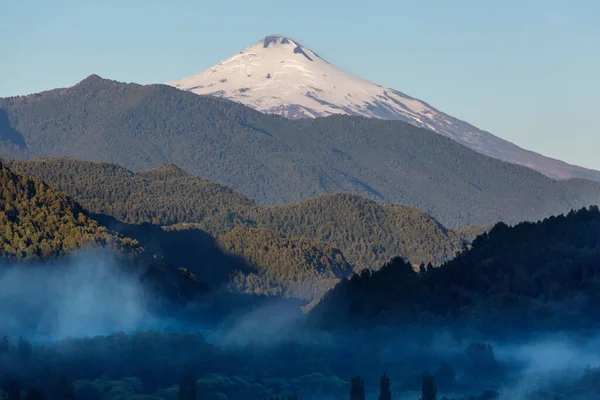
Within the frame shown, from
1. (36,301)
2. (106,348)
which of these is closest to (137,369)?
(106,348)

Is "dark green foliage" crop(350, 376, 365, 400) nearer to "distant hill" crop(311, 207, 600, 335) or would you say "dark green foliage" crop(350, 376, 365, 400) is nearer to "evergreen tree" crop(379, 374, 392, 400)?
"evergreen tree" crop(379, 374, 392, 400)

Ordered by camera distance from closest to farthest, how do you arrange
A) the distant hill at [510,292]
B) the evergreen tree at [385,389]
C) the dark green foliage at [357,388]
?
the evergreen tree at [385,389] → the dark green foliage at [357,388] → the distant hill at [510,292]

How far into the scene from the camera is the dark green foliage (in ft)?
538

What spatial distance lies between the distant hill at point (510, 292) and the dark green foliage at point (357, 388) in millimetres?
14455

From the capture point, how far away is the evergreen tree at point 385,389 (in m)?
162

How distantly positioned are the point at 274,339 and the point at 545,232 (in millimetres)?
32034

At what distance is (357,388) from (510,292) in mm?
23531

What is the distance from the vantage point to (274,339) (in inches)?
7618

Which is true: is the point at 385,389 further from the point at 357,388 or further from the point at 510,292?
the point at 510,292

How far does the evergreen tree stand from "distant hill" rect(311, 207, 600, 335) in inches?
558

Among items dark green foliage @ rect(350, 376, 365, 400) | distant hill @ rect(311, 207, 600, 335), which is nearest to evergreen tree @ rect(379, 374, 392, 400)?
dark green foliage @ rect(350, 376, 365, 400)

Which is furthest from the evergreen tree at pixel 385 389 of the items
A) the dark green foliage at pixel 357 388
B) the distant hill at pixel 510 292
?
the distant hill at pixel 510 292

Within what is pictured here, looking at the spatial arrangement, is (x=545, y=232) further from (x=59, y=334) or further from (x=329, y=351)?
(x=59, y=334)

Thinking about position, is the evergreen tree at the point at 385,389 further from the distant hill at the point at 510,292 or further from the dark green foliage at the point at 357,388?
the distant hill at the point at 510,292
